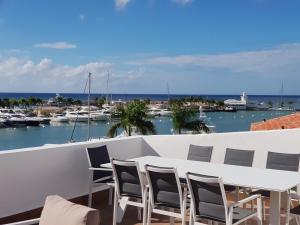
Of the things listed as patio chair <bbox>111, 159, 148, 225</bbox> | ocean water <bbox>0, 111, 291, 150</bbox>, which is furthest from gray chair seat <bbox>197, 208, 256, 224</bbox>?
ocean water <bbox>0, 111, 291, 150</bbox>

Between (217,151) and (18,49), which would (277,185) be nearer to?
(217,151)

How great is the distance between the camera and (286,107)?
79.0 meters

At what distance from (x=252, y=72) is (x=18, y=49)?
123 ft

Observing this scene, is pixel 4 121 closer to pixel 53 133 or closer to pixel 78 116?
pixel 53 133

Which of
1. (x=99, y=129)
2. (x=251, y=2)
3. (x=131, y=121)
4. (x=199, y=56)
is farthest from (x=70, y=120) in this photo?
(x=131, y=121)

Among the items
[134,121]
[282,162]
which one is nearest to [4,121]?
[134,121]

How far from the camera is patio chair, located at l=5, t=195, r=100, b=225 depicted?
8.51 ft

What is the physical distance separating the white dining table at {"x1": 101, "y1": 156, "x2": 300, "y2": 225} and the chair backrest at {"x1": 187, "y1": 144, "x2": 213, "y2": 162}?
520mm

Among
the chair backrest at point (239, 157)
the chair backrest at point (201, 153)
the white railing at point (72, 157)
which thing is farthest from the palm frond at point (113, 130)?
the chair backrest at point (239, 157)

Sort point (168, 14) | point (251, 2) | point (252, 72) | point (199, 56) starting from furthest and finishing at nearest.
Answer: point (199, 56), point (168, 14), point (252, 72), point (251, 2)

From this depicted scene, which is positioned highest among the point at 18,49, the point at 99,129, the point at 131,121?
the point at 18,49

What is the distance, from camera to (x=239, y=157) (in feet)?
17.2

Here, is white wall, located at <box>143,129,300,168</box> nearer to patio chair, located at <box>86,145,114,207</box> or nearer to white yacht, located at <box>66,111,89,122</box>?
patio chair, located at <box>86,145,114,207</box>

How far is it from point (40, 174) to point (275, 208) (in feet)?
9.38
